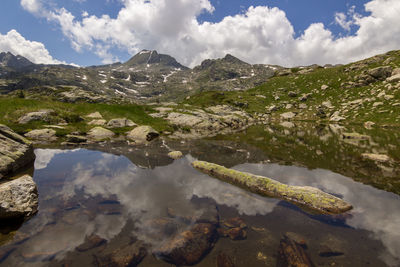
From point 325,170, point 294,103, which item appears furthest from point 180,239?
point 294,103

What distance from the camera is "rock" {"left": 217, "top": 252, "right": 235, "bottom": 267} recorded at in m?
8.30

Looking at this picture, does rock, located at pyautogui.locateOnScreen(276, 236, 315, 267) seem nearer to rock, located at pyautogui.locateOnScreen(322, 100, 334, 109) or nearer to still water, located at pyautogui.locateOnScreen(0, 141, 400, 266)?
still water, located at pyautogui.locateOnScreen(0, 141, 400, 266)

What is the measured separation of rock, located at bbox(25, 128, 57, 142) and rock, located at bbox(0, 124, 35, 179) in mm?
14715

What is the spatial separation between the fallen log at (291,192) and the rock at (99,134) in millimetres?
28829

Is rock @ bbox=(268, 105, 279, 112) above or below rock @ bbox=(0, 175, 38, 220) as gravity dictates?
above

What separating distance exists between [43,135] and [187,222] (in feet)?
123

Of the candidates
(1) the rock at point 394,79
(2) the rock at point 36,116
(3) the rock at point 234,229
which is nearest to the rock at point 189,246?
(3) the rock at point 234,229

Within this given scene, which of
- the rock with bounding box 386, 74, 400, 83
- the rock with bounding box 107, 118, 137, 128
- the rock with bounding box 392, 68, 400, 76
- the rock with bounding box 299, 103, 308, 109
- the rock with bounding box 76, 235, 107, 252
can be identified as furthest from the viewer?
the rock with bounding box 299, 103, 308, 109

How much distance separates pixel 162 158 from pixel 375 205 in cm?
2129

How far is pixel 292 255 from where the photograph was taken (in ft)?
28.6

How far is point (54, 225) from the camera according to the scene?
1081cm

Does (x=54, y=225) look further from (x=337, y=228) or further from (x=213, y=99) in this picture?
(x=213, y=99)

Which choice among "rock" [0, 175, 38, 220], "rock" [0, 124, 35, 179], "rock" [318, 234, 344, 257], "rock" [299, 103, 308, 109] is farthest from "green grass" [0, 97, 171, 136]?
"rock" [299, 103, 308, 109]

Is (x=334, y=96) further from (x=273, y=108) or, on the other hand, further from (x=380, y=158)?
(x=380, y=158)
